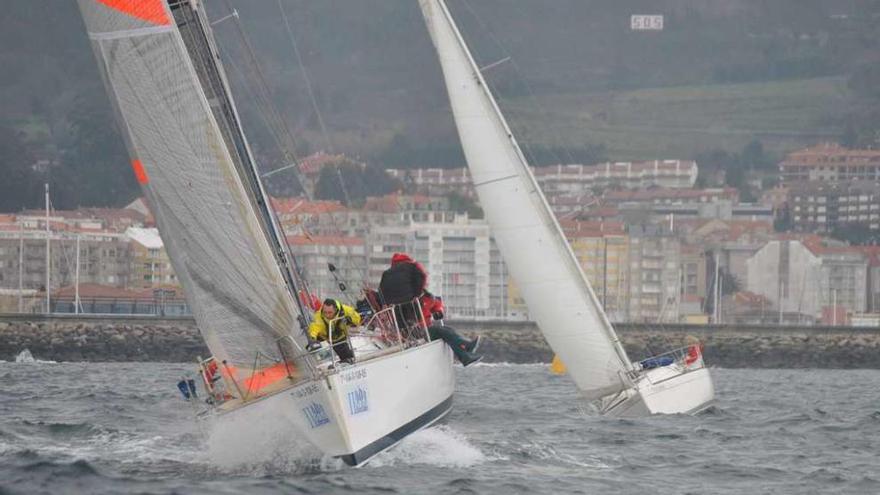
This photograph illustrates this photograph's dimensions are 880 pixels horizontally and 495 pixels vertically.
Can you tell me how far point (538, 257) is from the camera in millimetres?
18000

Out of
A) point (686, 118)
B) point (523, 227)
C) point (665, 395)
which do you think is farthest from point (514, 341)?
point (686, 118)

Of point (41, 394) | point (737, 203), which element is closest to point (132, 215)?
point (737, 203)

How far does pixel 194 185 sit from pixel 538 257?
6081 millimetres

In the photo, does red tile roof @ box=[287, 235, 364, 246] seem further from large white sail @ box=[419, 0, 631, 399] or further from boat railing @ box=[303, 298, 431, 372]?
boat railing @ box=[303, 298, 431, 372]

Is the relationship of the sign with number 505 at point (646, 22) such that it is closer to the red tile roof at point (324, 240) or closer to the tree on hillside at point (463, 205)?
the tree on hillside at point (463, 205)

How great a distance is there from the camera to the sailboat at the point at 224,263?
12031 mm

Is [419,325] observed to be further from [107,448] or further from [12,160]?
[12,160]

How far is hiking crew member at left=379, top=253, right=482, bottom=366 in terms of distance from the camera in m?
14.0

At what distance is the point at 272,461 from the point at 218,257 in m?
1.31

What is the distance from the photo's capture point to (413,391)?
43.1ft

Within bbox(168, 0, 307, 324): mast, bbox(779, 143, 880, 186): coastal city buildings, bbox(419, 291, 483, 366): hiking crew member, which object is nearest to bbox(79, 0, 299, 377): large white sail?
bbox(168, 0, 307, 324): mast

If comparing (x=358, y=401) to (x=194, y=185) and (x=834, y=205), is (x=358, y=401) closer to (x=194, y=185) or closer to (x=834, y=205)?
(x=194, y=185)

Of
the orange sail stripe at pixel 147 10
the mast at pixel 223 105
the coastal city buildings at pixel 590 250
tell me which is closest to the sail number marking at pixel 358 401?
the mast at pixel 223 105

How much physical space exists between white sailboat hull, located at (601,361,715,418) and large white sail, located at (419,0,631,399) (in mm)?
295
